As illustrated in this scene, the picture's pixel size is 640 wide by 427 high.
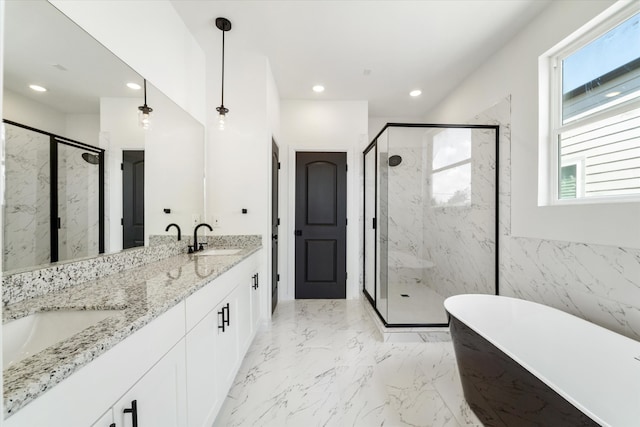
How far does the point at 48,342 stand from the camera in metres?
0.97

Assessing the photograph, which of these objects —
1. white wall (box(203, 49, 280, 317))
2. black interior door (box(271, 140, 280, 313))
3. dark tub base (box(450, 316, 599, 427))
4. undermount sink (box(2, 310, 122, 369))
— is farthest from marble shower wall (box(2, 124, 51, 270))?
dark tub base (box(450, 316, 599, 427))

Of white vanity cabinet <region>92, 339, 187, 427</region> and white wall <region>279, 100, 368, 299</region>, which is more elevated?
white wall <region>279, 100, 368, 299</region>

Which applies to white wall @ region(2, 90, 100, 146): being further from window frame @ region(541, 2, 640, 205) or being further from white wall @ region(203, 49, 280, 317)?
window frame @ region(541, 2, 640, 205)

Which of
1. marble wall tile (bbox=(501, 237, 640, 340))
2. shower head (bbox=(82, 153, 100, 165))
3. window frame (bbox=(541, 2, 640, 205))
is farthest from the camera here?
window frame (bbox=(541, 2, 640, 205))

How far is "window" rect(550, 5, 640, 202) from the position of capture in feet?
5.49

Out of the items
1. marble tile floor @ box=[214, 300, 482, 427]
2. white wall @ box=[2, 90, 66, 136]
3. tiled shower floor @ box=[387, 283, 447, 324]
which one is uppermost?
white wall @ box=[2, 90, 66, 136]

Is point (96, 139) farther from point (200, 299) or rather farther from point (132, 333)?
point (132, 333)

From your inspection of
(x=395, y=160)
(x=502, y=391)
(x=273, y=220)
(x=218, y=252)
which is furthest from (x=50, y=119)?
(x=395, y=160)

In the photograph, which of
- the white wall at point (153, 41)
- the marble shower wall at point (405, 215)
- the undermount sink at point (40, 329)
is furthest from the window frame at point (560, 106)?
the white wall at point (153, 41)

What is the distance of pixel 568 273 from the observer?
1921mm

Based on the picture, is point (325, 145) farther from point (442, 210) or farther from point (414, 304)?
point (414, 304)

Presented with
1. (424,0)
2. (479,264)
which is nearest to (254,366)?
A: (479,264)

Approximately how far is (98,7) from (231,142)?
138 cm

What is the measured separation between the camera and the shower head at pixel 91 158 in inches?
55.6
